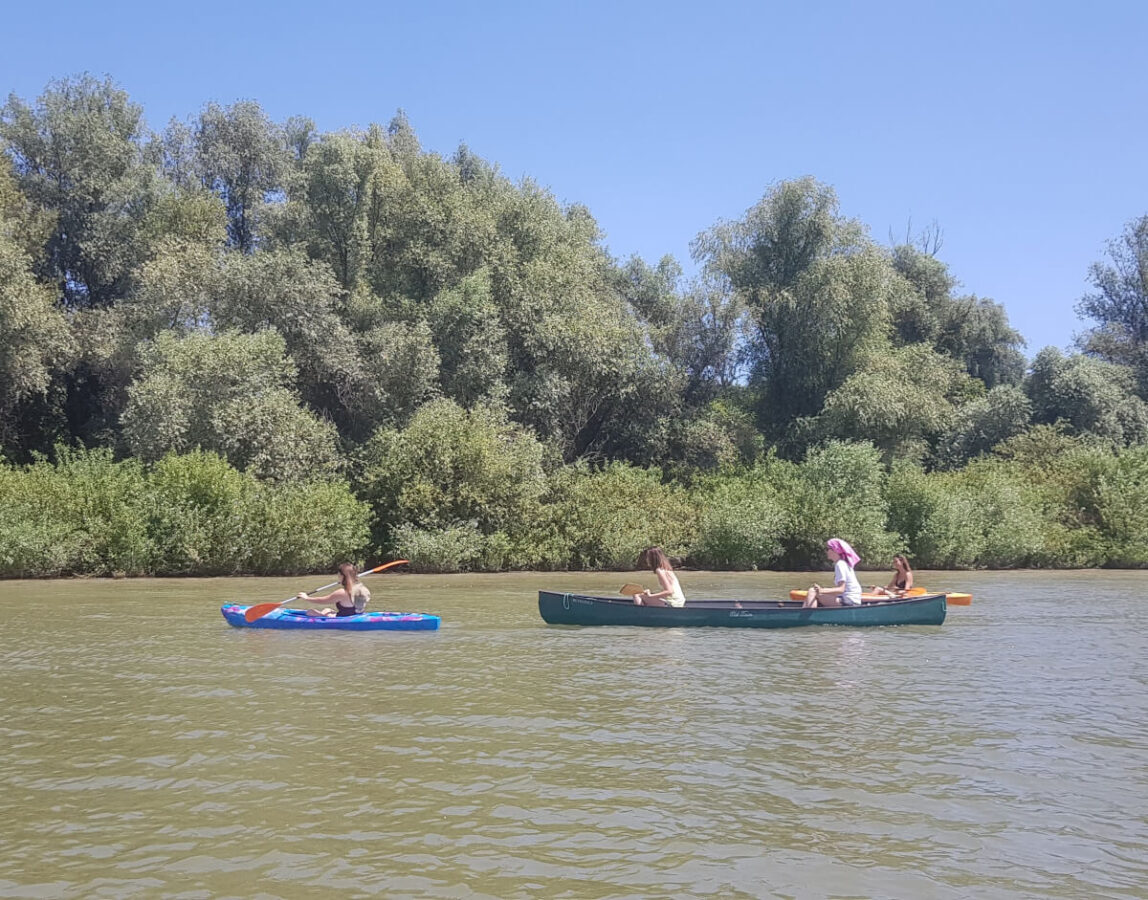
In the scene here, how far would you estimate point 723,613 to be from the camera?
19.0 m

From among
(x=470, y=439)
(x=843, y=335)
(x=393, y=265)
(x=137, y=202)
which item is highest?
(x=137, y=202)

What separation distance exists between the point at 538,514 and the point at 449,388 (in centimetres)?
752

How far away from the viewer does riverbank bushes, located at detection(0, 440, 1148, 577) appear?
2872cm

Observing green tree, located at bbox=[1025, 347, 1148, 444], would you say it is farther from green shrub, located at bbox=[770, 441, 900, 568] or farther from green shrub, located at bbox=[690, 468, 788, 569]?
green shrub, located at bbox=[690, 468, 788, 569]

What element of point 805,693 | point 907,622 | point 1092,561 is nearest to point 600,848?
point 805,693

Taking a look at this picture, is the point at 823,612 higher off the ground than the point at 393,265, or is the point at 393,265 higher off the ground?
the point at 393,265

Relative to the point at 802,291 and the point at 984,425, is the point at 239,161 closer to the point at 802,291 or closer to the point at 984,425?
the point at 802,291

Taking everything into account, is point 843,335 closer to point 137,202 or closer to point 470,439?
point 470,439

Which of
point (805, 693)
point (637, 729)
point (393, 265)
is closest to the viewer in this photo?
point (637, 729)

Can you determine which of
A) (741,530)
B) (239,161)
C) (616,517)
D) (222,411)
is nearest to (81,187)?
(239,161)

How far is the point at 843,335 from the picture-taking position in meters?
43.8

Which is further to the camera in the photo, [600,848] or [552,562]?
[552,562]

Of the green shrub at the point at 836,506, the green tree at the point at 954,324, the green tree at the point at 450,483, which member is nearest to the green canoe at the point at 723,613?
the green tree at the point at 450,483

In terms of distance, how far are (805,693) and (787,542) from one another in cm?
2330
